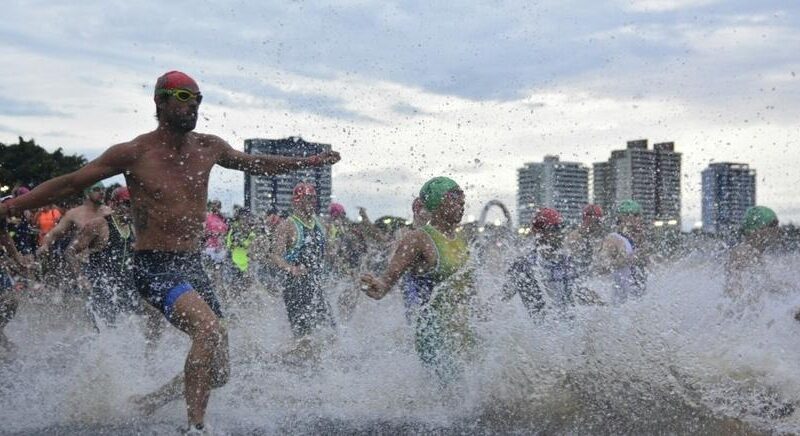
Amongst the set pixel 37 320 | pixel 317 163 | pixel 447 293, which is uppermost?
pixel 317 163

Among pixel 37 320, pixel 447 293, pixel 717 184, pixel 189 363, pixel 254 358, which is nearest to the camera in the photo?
pixel 189 363

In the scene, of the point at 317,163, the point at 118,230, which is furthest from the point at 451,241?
the point at 118,230

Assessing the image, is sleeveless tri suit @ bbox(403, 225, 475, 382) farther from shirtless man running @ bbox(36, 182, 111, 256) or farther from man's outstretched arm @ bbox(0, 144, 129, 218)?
shirtless man running @ bbox(36, 182, 111, 256)

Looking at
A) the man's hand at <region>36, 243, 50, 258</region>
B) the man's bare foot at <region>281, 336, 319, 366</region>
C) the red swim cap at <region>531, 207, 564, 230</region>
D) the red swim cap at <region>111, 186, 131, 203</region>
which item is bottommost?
the man's bare foot at <region>281, 336, 319, 366</region>

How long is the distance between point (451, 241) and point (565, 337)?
0.99m

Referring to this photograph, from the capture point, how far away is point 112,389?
622cm

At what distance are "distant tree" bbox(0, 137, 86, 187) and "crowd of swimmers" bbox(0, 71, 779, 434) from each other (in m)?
35.8

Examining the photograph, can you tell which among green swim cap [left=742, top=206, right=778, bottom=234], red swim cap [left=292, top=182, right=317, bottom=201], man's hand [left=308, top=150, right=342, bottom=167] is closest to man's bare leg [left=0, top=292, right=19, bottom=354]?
red swim cap [left=292, top=182, right=317, bottom=201]

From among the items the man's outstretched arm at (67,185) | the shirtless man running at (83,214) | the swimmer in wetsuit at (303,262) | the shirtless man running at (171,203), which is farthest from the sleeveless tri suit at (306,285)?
the man's outstretched arm at (67,185)

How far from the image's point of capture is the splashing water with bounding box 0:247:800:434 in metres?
5.32

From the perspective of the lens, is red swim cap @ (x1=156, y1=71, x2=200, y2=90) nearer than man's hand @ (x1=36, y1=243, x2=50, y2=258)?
Yes

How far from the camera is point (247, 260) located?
1291cm

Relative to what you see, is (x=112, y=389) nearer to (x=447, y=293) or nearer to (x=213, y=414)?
(x=213, y=414)

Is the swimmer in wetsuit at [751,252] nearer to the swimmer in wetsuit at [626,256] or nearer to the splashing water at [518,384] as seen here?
the splashing water at [518,384]
